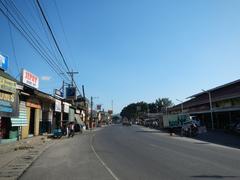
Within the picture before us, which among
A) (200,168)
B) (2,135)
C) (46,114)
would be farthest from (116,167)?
(46,114)

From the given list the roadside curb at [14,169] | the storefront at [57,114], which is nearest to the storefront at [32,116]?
the storefront at [57,114]

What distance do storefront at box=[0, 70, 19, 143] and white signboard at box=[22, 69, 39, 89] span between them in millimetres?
5315

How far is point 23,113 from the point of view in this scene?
30703 millimetres

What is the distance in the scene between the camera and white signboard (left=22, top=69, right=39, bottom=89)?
31.3m

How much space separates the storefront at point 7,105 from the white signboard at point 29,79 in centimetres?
531

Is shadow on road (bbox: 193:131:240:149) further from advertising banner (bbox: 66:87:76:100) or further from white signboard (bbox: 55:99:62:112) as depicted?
advertising banner (bbox: 66:87:76:100)

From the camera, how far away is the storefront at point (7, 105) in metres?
22.1

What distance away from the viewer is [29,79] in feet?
108

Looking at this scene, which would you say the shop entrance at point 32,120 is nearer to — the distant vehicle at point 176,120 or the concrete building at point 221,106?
the concrete building at point 221,106

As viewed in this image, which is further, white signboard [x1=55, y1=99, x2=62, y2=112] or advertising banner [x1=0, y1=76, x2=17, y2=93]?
white signboard [x1=55, y1=99, x2=62, y2=112]

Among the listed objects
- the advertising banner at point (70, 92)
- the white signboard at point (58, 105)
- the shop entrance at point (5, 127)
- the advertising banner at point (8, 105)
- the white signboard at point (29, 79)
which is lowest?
the shop entrance at point (5, 127)

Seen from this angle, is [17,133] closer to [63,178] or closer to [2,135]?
[2,135]

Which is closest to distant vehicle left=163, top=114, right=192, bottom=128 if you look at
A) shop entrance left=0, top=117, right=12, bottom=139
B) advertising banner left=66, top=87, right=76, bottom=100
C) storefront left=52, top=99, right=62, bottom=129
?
advertising banner left=66, top=87, right=76, bottom=100

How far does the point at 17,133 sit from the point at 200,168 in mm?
19866
